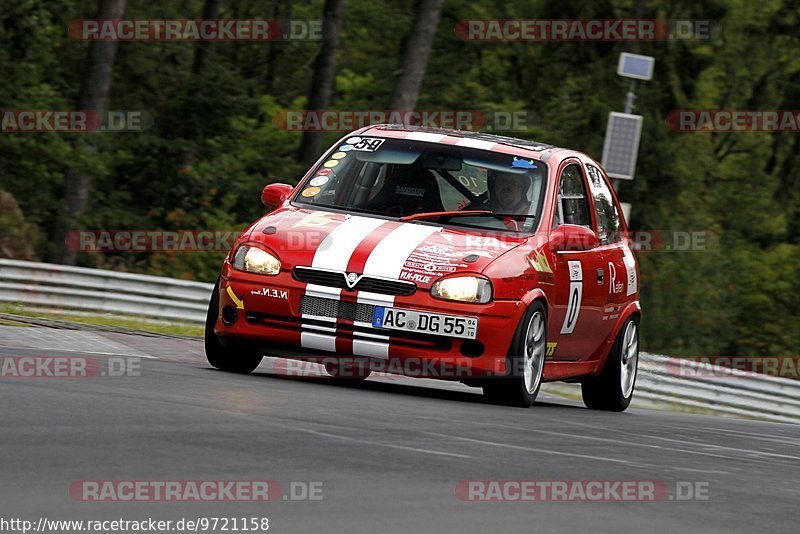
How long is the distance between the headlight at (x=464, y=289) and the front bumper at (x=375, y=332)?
0.14 feet

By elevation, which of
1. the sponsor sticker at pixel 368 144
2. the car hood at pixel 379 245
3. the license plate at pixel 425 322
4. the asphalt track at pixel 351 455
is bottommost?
the asphalt track at pixel 351 455

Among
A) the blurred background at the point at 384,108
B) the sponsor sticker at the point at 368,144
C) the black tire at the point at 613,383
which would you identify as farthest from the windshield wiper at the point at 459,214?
the blurred background at the point at 384,108

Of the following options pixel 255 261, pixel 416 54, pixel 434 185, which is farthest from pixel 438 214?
Result: pixel 416 54

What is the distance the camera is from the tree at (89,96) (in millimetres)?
29391

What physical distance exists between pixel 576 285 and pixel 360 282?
2037 millimetres

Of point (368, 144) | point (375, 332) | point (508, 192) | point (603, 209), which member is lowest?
point (375, 332)

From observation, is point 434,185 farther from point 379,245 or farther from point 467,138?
point 379,245

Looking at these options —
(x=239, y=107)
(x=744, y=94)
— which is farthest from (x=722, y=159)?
(x=239, y=107)

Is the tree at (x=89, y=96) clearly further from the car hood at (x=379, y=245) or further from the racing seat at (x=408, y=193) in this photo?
the car hood at (x=379, y=245)

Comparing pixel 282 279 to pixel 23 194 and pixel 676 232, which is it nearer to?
pixel 23 194

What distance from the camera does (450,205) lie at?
1092cm

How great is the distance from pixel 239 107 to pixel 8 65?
8.90 meters

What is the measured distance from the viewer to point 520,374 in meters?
10.2

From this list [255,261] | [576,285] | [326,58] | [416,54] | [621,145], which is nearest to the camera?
[255,261]
